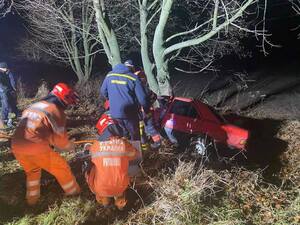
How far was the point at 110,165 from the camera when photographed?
198 inches

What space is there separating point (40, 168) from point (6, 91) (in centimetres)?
573

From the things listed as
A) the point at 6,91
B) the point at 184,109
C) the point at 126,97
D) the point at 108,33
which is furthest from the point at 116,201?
the point at 6,91

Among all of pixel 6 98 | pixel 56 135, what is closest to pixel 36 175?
pixel 56 135

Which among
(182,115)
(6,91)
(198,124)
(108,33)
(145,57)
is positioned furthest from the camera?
(145,57)

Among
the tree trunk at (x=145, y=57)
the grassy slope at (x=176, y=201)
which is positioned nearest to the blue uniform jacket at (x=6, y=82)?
the tree trunk at (x=145, y=57)

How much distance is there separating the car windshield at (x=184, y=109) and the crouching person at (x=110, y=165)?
142 inches

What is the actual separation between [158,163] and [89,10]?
32.1 ft

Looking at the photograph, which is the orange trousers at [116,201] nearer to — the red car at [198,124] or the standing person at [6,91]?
the red car at [198,124]

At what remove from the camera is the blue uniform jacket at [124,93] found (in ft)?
22.4

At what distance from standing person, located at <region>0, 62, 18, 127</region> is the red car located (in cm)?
453

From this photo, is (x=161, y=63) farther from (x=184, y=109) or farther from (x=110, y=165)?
(x=110, y=165)

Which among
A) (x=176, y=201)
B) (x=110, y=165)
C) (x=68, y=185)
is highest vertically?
(x=110, y=165)

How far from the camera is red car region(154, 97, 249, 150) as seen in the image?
337 inches

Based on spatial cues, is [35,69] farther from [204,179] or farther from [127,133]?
[204,179]
